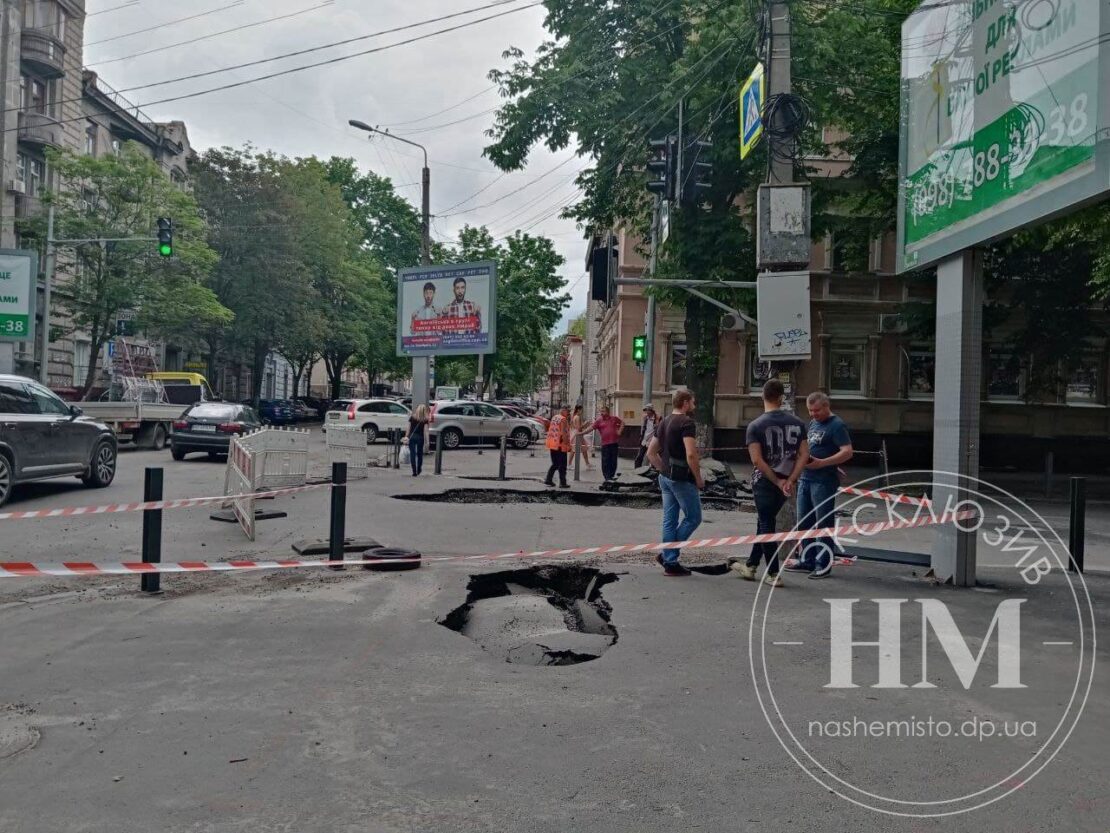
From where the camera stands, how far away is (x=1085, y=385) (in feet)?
87.4

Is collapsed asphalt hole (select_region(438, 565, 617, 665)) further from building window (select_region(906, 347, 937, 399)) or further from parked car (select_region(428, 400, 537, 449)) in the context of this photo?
building window (select_region(906, 347, 937, 399))

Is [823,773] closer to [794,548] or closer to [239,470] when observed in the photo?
[794,548]

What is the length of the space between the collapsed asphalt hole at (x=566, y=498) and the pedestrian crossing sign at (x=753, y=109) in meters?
6.12

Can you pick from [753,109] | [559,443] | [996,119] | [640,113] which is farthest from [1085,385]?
[996,119]

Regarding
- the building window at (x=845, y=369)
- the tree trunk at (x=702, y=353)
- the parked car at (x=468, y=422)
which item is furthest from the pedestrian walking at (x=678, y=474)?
the building window at (x=845, y=369)

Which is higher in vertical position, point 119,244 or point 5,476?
point 119,244

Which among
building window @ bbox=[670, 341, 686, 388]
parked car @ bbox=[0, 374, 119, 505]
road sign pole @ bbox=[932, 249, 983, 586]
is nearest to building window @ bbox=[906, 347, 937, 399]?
building window @ bbox=[670, 341, 686, 388]

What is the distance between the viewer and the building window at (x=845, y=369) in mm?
27688

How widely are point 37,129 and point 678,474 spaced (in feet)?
113

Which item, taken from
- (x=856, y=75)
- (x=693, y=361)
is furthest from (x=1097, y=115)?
(x=693, y=361)

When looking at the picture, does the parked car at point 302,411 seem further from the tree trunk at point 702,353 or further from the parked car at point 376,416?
the tree trunk at point 702,353

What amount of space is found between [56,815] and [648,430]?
15.4 m

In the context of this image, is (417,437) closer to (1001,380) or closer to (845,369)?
(845,369)

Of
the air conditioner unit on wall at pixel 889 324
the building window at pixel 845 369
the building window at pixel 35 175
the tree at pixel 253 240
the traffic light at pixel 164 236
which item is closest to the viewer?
the traffic light at pixel 164 236
